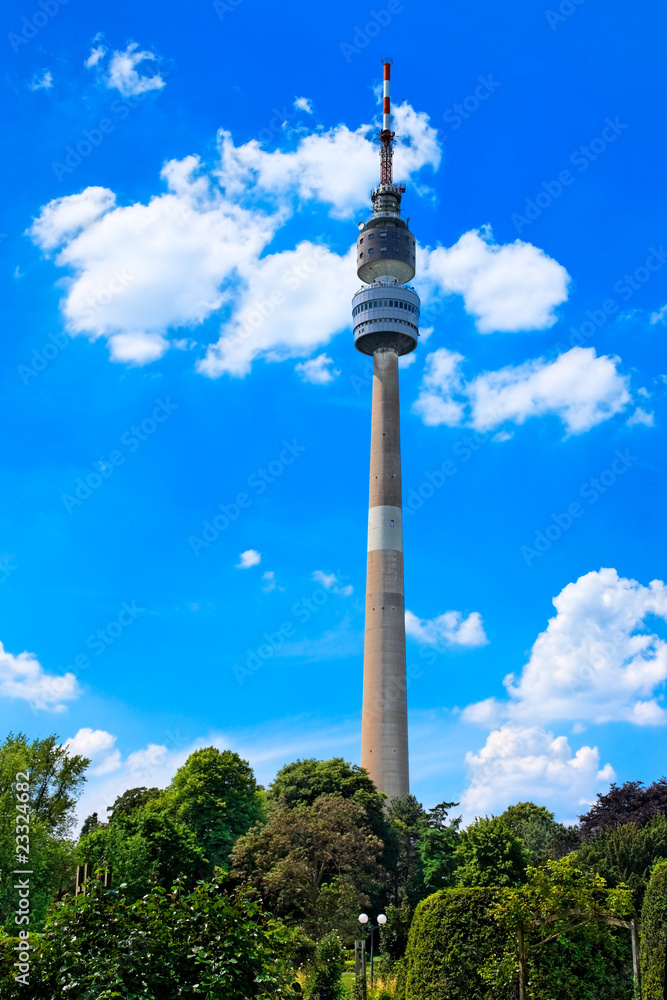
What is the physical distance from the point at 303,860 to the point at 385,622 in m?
46.3

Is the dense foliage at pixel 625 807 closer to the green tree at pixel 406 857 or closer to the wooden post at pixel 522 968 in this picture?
the green tree at pixel 406 857

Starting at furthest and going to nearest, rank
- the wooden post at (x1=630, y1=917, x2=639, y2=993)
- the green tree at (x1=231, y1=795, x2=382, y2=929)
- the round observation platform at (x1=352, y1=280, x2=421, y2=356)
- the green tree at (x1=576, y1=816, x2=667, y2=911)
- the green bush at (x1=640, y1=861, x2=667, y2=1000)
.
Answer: the round observation platform at (x1=352, y1=280, x2=421, y2=356) → the green tree at (x1=576, y1=816, x2=667, y2=911) → the green tree at (x1=231, y1=795, x2=382, y2=929) → the wooden post at (x1=630, y1=917, x2=639, y2=993) → the green bush at (x1=640, y1=861, x2=667, y2=1000)

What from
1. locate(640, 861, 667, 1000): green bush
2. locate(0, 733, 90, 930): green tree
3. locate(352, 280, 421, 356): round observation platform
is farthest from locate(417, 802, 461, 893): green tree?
locate(352, 280, 421, 356): round observation platform

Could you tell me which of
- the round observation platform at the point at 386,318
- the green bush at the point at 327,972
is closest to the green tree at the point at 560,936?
the green bush at the point at 327,972

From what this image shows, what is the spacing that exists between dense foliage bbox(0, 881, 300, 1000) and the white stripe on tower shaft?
79261 mm

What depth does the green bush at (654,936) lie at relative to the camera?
26094mm

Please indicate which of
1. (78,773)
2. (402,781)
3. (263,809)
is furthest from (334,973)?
(402,781)

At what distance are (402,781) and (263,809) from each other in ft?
62.2

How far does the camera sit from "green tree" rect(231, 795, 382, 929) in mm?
47594

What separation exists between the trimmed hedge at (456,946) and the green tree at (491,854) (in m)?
32.4

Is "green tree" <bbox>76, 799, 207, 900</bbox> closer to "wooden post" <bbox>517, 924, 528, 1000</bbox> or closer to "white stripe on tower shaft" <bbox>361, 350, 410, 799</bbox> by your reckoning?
"white stripe on tower shaft" <bbox>361, 350, 410, 799</bbox>

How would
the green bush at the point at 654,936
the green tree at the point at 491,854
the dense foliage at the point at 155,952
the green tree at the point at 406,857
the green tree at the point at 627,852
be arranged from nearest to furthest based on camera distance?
the dense foliage at the point at 155,952
the green bush at the point at 654,936
the green tree at the point at 627,852
the green tree at the point at 491,854
the green tree at the point at 406,857

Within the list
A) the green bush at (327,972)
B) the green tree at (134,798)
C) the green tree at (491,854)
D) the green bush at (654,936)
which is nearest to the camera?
the green bush at (654,936)

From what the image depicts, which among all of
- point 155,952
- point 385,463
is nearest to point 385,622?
point 385,463
